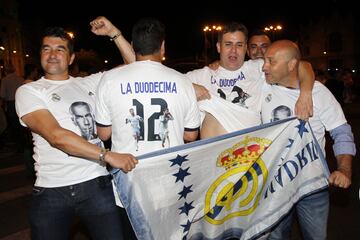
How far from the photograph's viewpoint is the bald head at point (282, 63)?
3.41 m

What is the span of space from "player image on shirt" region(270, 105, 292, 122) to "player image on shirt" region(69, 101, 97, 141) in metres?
1.47

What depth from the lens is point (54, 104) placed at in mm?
2986

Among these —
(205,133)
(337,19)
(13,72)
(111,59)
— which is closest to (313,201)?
(205,133)

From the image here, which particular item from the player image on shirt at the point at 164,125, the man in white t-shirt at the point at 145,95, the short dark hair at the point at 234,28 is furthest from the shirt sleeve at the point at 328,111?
the player image on shirt at the point at 164,125

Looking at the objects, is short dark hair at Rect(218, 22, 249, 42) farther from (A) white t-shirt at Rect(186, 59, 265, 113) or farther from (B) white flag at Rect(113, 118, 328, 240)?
(B) white flag at Rect(113, 118, 328, 240)

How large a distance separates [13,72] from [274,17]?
48650 millimetres

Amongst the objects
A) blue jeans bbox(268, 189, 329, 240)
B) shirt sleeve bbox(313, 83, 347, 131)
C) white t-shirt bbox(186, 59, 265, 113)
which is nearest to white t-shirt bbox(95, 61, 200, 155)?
white t-shirt bbox(186, 59, 265, 113)

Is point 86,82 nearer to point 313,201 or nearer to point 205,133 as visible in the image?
point 205,133

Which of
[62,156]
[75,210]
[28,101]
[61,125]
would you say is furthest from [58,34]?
[75,210]

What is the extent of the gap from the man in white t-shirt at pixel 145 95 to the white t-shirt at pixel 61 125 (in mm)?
219

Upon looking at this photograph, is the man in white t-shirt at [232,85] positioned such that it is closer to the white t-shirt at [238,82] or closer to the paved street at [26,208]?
the white t-shirt at [238,82]

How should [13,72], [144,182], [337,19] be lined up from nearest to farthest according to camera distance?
[144,182], [13,72], [337,19]

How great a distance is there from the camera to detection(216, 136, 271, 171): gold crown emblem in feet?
10.5

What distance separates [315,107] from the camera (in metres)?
3.44
